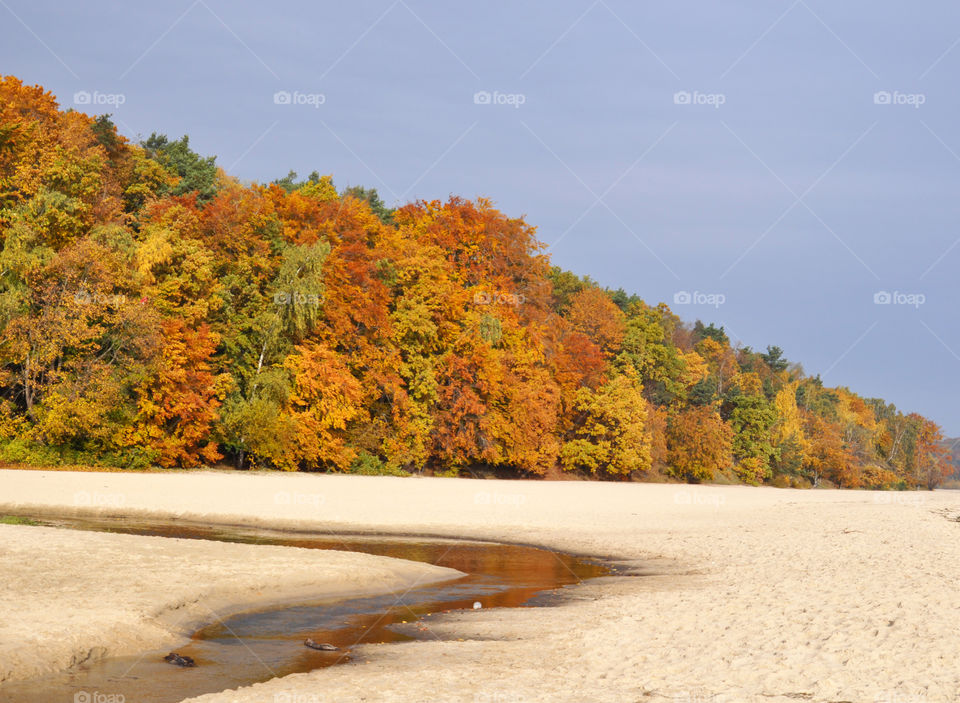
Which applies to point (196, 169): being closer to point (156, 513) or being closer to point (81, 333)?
point (81, 333)

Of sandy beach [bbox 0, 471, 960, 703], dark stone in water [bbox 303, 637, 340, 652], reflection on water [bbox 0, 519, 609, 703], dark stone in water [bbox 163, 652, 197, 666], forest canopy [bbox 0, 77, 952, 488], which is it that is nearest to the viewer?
sandy beach [bbox 0, 471, 960, 703]

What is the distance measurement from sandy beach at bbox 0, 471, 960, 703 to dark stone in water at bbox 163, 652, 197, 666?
0.84 metres

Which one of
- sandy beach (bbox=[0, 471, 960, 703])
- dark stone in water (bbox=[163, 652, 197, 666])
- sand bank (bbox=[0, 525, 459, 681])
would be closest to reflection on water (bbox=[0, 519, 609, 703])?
dark stone in water (bbox=[163, 652, 197, 666])

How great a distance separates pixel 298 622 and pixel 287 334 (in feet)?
129

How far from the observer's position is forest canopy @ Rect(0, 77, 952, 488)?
1692 inches

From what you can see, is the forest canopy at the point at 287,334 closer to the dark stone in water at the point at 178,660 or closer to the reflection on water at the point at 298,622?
the reflection on water at the point at 298,622

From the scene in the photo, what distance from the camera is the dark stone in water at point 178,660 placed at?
11773mm

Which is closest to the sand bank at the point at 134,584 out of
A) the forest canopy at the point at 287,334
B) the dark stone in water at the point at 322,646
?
the dark stone in water at the point at 322,646

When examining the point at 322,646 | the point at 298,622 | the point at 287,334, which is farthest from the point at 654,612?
the point at 287,334

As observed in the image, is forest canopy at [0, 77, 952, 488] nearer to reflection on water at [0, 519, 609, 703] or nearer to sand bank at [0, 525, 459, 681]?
reflection on water at [0, 519, 609, 703]

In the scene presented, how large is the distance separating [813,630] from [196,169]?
61.5 m

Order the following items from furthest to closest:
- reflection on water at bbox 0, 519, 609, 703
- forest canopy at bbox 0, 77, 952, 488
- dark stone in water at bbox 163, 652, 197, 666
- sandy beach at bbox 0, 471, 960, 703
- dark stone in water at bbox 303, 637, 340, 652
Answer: forest canopy at bbox 0, 77, 952, 488
dark stone in water at bbox 303, 637, 340, 652
dark stone in water at bbox 163, 652, 197, 666
reflection on water at bbox 0, 519, 609, 703
sandy beach at bbox 0, 471, 960, 703

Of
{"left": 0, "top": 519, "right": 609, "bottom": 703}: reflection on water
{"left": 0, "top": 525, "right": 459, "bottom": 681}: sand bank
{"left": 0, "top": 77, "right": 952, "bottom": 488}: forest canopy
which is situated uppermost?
{"left": 0, "top": 77, "right": 952, "bottom": 488}: forest canopy

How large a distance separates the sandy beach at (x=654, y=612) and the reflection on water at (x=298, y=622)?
613 mm
